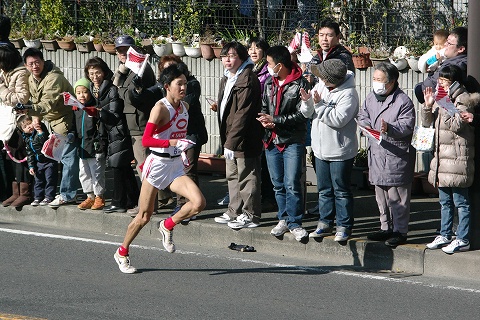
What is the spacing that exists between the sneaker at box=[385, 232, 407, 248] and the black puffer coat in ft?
11.4

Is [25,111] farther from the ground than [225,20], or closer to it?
closer to it

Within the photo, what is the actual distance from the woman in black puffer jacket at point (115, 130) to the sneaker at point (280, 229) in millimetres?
2206

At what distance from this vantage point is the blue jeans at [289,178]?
10.5m

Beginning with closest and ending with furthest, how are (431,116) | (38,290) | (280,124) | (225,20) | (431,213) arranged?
(38,290), (431,116), (280,124), (431,213), (225,20)

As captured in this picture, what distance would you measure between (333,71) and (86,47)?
733cm

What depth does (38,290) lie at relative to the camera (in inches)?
356

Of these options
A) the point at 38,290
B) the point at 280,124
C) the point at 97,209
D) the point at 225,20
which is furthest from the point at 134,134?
the point at 225,20

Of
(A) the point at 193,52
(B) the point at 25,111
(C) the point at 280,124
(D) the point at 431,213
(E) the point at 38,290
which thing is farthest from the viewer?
(A) the point at 193,52

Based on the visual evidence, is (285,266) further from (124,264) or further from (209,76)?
(209,76)

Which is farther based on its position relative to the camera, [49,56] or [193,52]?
[49,56]

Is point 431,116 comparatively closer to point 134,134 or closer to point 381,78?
point 381,78

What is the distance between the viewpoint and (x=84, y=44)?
1647cm

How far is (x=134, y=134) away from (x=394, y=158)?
130 inches

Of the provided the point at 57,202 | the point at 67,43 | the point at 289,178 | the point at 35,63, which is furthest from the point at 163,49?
the point at 289,178
